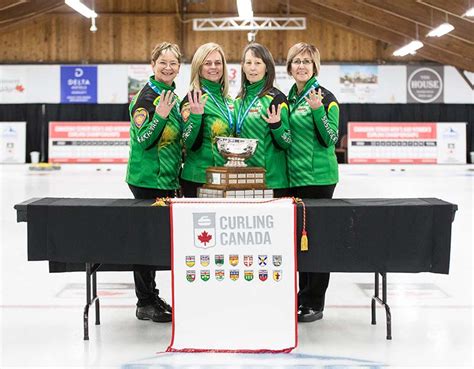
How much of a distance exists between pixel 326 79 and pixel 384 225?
2262 centimetres

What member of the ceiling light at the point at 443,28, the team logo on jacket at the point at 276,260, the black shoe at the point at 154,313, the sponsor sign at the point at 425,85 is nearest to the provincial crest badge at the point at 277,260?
the team logo on jacket at the point at 276,260

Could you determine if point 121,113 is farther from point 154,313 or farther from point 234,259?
point 234,259

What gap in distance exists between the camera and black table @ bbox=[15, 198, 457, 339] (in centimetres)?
330

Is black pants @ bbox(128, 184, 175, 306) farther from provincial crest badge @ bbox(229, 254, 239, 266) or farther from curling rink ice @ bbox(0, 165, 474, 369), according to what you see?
provincial crest badge @ bbox(229, 254, 239, 266)

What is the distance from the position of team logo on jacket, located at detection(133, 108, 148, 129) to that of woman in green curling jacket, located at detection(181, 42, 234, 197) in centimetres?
21

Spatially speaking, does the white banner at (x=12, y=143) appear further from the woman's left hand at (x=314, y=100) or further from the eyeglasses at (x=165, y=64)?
the woman's left hand at (x=314, y=100)

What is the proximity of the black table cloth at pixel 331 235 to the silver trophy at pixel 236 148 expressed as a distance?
0.41 metres

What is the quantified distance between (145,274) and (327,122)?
1380mm

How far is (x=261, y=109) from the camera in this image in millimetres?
3650

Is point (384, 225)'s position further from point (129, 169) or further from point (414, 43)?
point (414, 43)

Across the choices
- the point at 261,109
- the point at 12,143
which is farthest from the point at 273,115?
the point at 12,143

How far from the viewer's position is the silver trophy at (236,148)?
3379 mm

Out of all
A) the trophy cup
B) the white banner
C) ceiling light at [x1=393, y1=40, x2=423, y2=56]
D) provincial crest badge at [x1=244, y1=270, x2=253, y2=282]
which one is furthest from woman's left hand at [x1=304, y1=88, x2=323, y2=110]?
the white banner

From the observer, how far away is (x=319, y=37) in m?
25.6
